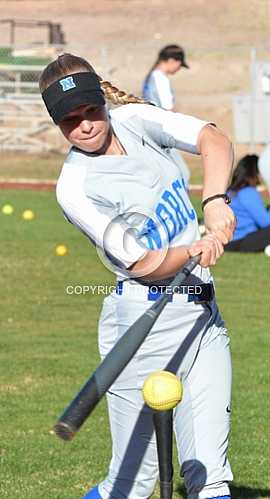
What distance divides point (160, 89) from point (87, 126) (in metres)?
11.2

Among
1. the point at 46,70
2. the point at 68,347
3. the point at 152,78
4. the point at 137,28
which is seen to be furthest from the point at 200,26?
the point at 46,70

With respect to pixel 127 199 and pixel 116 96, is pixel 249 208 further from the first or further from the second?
pixel 127 199

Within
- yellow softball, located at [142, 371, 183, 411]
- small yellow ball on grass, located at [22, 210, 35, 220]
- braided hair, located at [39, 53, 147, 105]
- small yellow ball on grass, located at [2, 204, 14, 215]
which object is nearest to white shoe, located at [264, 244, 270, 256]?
small yellow ball on grass, located at [22, 210, 35, 220]

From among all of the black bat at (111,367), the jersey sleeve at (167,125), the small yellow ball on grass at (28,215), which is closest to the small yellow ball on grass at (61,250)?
the small yellow ball on grass at (28,215)

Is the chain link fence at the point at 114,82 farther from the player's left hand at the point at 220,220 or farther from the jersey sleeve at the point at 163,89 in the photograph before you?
the player's left hand at the point at 220,220

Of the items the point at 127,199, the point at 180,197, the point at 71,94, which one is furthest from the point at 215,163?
the point at 71,94

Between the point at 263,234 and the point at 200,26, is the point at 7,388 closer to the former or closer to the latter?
the point at 263,234

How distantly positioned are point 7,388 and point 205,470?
3826 millimetres

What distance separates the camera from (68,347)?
9578 mm

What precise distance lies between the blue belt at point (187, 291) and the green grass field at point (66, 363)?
182 cm

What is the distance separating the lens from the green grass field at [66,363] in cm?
663

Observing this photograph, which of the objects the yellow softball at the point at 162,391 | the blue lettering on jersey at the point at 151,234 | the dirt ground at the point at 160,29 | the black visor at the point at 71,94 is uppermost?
the black visor at the point at 71,94

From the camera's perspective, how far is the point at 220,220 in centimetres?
Result: 446

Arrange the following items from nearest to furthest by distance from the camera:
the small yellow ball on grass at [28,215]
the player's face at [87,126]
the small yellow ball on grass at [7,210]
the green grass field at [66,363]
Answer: the player's face at [87,126]
the green grass field at [66,363]
the small yellow ball on grass at [28,215]
the small yellow ball on grass at [7,210]
